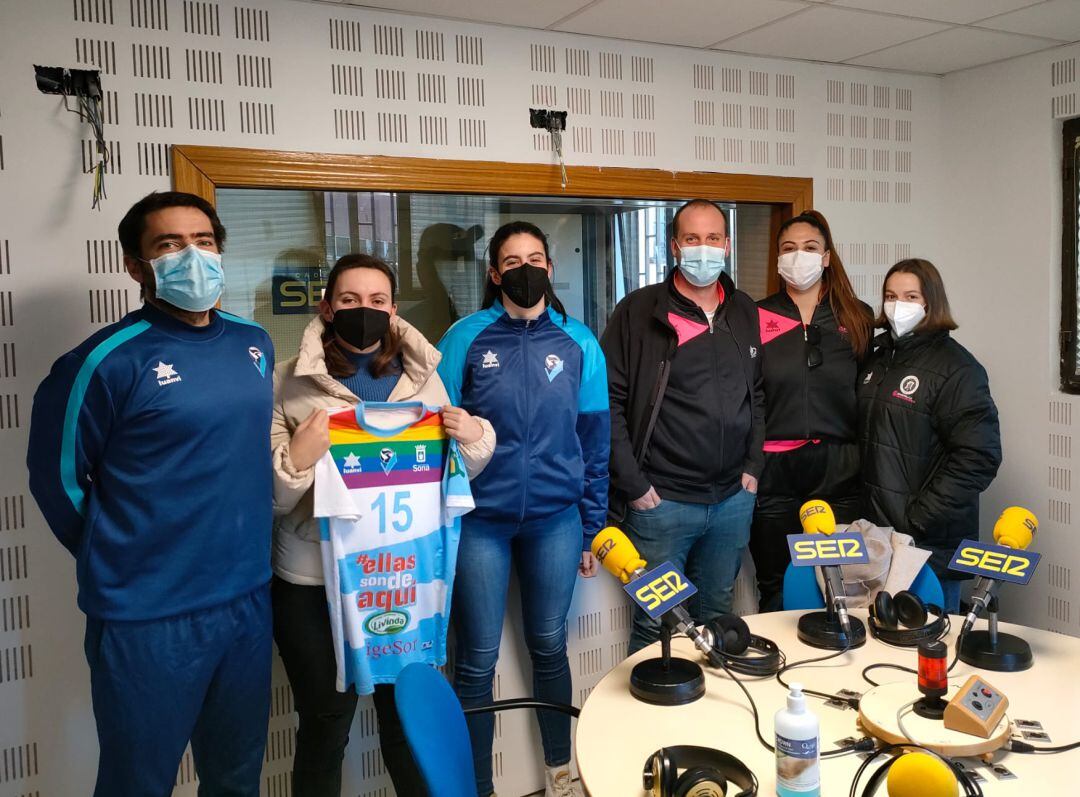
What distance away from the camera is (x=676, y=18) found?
9.84 ft

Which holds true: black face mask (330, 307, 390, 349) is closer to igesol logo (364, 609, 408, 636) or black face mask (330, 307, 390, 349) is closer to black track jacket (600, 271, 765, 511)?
igesol logo (364, 609, 408, 636)

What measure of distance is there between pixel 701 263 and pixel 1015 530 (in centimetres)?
128

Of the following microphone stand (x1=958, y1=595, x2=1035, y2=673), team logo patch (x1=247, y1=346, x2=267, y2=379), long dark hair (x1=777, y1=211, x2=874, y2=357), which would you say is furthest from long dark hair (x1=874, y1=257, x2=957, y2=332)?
team logo patch (x1=247, y1=346, x2=267, y2=379)

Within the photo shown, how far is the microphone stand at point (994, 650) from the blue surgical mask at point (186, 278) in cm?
193

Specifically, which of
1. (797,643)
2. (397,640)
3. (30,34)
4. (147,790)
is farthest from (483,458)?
(30,34)

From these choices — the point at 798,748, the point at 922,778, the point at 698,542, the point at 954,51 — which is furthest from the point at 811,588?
the point at 954,51

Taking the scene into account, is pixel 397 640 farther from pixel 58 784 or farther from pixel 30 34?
pixel 30 34

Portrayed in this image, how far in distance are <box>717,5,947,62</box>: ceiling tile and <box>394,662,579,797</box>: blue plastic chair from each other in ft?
8.44

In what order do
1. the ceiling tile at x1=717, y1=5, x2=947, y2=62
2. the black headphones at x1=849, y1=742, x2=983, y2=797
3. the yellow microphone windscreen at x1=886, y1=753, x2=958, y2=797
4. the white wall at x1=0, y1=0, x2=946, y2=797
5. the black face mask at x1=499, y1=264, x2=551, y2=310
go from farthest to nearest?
the ceiling tile at x1=717, y1=5, x2=947, y2=62 → the black face mask at x1=499, y1=264, x2=551, y2=310 → the white wall at x1=0, y1=0, x2=946, y2=797 → the black headphones at x1=849, y1=742, x2=983, y2=797 → the yellow microphone windscreen at x1=886, y1=753, x2=958, y2=797

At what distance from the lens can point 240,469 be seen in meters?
2.04

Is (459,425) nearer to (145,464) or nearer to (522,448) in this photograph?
(522,448)

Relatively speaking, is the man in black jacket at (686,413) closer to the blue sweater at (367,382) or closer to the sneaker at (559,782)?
the sneaker at (559,782)

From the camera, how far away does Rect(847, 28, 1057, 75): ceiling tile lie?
336cm

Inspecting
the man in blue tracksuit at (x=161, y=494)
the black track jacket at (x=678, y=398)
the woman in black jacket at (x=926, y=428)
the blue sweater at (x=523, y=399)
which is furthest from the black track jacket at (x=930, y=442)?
the man in blue tracksuit at (x=161, y=494)
